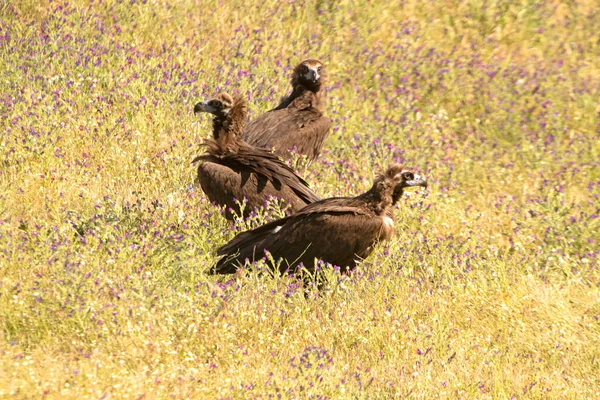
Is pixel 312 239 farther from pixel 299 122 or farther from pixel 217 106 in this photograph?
pixel 299 122

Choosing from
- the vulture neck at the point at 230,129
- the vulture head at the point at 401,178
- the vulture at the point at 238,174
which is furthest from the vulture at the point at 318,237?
the vulture neck at the point at 230,129

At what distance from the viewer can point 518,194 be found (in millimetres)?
9930

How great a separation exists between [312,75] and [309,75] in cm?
4

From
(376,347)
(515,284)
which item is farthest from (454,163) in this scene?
(376,347)

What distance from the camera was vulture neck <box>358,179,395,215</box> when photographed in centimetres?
754

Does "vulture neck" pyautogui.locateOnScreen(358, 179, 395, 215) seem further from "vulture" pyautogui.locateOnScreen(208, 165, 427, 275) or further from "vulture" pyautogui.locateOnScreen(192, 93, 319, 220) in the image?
"vulture" pyautogui.locateOnScreen(192, 93, 319, 220)

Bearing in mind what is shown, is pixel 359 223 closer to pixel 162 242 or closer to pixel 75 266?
pixel 162 242

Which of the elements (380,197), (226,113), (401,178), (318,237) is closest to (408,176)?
(401,178)

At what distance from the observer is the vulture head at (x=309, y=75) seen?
34.6 ft

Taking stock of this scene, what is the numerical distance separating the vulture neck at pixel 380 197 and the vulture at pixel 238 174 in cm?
94

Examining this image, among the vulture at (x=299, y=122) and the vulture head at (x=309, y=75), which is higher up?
the vulture head at (x=309, y=75)

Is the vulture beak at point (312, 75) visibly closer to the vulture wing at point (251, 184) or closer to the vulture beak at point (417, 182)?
the vulture wing at point (251, 184)

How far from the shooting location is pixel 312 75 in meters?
10.5

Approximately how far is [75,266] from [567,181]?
6465mm
